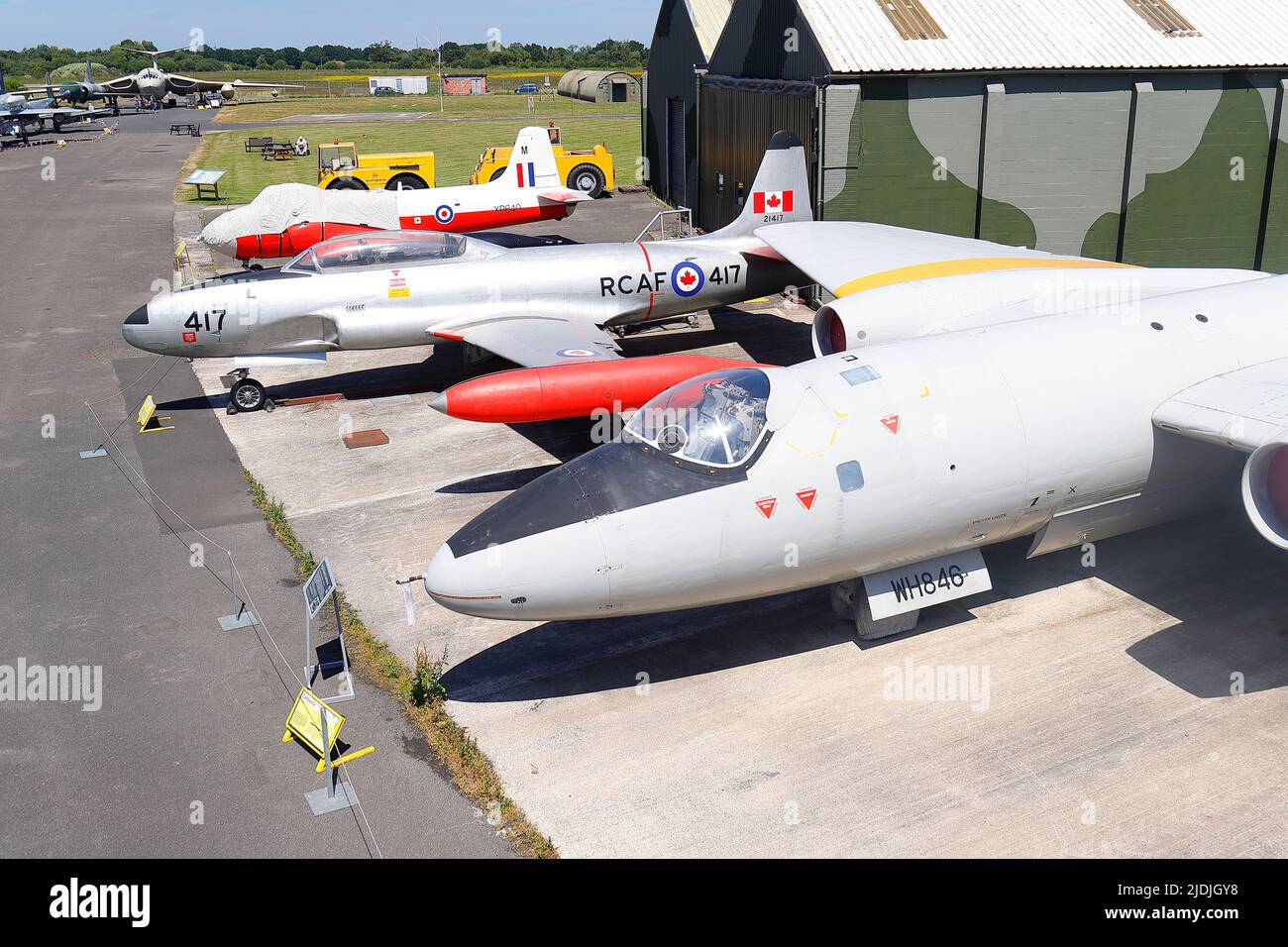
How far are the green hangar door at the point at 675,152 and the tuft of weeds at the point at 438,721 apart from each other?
2594cm

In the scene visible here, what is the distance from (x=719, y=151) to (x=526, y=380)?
17.1 meters

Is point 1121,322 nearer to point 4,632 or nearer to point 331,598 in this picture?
point 331,598

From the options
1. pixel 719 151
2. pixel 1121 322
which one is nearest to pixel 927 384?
pixel 1121 322

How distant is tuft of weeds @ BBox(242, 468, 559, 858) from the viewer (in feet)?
26.3

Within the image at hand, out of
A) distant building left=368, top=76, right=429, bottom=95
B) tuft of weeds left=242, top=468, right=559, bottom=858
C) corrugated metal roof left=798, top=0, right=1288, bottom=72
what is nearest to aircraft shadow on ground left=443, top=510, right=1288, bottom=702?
tuft of weeds left=242, top=468, right=559, bottom=858

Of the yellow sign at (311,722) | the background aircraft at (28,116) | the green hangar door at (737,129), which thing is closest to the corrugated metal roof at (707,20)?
the green hangar door at (737,129)

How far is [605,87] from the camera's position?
88312 millimetres

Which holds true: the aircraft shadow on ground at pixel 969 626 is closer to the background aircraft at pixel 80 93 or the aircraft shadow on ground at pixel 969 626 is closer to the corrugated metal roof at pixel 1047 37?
the corrugated metal roof at pixel 1047 37

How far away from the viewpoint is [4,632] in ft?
35.9

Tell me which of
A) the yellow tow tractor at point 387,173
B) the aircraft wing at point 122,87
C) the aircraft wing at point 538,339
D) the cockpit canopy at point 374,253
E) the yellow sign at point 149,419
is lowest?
the yellow sign at point 149,419

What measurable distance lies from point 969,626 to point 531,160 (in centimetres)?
2536

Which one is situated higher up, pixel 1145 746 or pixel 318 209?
pixel 318 209

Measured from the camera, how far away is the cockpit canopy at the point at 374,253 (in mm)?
17672
